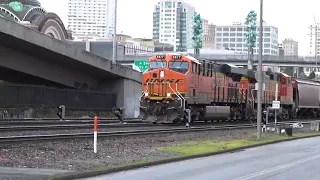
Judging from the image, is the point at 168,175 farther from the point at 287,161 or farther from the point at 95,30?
the point at 95,30


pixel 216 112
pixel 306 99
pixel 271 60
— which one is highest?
pixel 271 60

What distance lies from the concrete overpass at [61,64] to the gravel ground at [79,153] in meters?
16.2

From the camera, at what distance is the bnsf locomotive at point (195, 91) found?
105ft

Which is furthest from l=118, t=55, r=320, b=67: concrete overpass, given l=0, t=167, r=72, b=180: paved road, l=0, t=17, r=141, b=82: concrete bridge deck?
l=0, t=167, r=72, b=180: paved road

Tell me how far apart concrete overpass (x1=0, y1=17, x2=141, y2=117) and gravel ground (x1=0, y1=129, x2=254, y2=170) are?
16230 mm

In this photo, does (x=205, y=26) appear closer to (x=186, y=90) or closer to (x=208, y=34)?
(x=208, y=34)

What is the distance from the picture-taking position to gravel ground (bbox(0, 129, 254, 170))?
14.0 metres

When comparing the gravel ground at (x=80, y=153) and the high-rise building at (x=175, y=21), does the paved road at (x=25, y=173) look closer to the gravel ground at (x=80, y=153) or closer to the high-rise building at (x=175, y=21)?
the gravel ground at (x=80, y=153)

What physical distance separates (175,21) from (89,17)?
30.6 meters

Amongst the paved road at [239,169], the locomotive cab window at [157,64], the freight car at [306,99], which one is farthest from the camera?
the freight car at [306,99]

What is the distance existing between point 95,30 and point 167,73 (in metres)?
162

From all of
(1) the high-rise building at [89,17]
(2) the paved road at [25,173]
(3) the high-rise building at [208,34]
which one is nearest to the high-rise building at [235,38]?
(3) the high-rise building at [208,34]

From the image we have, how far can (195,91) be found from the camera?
3344 cm

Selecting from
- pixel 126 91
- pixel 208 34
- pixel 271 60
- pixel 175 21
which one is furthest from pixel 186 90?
pixel 208 34
